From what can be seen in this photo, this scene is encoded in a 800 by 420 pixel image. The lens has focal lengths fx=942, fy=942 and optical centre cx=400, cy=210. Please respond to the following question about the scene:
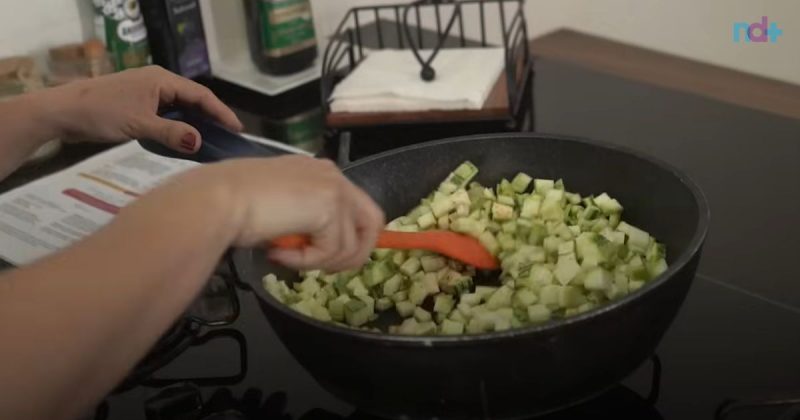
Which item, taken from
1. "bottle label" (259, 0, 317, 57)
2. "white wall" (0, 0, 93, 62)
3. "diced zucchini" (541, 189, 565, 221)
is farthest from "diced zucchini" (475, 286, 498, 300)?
"white wall" (0, 0, 93, 62)

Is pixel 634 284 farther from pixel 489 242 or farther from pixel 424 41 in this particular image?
pixel 424 41

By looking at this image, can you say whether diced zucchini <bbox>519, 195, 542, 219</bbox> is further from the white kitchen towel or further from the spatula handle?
the white kitchen towel

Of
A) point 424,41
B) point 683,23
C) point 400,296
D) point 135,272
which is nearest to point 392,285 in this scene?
point 400,296

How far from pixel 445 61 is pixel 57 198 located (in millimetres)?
532

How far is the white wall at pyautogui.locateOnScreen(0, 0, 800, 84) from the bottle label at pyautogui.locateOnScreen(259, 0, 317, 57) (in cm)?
19

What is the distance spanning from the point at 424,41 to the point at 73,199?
0.64m

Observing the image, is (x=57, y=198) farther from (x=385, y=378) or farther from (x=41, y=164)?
(x=385, y=378)

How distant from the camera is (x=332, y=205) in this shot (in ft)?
2.07

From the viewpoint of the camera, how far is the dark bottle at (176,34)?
4.17 ft

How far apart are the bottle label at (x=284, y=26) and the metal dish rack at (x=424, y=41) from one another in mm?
45

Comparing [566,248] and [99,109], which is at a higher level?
[99,109]

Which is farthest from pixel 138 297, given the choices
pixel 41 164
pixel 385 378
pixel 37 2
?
pixel 37 2

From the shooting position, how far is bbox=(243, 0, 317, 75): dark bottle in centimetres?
130

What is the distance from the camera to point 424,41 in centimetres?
150
